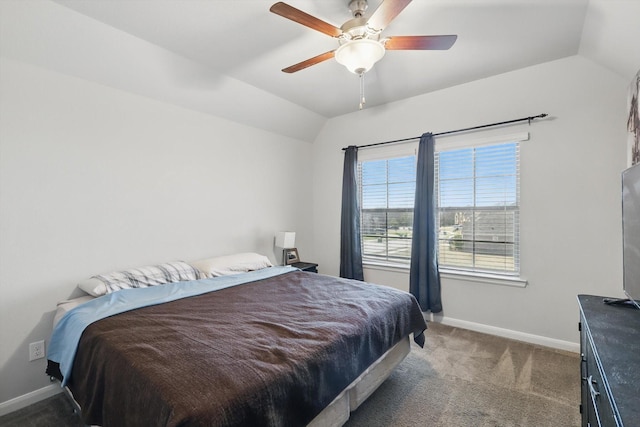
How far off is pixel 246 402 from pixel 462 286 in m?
2.89

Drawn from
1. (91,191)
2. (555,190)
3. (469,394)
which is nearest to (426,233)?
(555,190)

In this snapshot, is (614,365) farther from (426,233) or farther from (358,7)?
(426,233)

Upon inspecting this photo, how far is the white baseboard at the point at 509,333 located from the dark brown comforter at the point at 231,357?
4.29 feet

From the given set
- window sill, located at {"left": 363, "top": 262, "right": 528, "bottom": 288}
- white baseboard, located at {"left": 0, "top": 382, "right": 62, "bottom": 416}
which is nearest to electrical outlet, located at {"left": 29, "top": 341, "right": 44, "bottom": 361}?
white baseboard, located at {"left": 0, "top": 382, "right": 62, "bottom": 416}

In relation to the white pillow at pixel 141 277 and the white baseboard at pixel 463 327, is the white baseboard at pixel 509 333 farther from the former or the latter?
the white pillow at pixel 141 277

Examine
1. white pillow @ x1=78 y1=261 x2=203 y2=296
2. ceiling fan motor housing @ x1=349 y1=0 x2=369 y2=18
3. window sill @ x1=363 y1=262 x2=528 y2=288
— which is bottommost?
window sill @ x1=363 y1=262 x2=528 y2=288

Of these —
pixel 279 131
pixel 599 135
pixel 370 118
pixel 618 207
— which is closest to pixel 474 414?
pixel 618 207

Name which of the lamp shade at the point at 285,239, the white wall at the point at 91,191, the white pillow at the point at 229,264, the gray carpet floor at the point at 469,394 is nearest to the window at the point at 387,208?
the lamp shade at the point at 285,239

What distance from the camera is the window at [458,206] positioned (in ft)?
10.2

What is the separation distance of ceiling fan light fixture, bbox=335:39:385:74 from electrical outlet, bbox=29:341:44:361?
299 centimetres

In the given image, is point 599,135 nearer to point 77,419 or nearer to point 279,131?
point 279,131

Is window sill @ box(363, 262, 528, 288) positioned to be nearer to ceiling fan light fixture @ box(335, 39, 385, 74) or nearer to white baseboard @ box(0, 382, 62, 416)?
ceiling fan light fixture @ box(335, 39, 385, 74)

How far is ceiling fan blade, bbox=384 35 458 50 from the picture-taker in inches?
72.5

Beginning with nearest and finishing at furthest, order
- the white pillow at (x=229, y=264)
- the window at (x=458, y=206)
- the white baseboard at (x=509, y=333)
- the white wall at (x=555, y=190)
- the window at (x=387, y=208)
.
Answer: the white wall at (x=555, y=190) < the white baseboard at (x=509, y=333) < the white pillow at (x=229, y=264) < the window at (x=458, y=206) < the window at (x=387, y=208)
